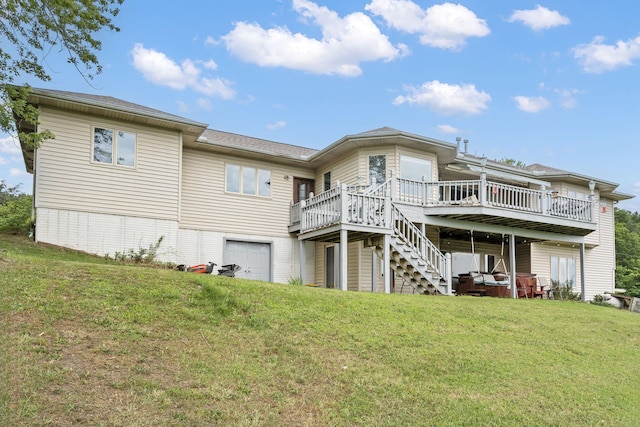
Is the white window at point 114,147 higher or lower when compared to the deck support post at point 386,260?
higher

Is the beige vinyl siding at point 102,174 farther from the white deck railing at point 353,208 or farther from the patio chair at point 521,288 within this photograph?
the patio chair at point 521,288

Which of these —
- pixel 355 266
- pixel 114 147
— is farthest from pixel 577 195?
pixel 114 147

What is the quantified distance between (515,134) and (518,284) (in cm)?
651

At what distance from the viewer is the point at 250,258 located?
61.6ft

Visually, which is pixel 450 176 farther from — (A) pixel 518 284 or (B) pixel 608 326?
(B) pixel 608 326

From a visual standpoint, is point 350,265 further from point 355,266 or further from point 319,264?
point 319,264

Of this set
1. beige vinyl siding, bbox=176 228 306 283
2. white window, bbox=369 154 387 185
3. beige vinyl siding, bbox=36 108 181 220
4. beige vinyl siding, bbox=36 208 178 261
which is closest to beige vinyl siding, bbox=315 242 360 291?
beige vinyl siding, bbox=176 228 306 283

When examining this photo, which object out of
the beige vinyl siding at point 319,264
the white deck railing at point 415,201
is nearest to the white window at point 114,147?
the white deck railing at point 415,201

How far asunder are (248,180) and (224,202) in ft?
4.11

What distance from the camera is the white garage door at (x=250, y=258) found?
1848 centimetres

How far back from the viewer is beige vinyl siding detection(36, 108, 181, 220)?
15.1m

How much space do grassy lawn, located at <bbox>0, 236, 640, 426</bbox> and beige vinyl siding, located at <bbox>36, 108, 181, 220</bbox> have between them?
6.24 m

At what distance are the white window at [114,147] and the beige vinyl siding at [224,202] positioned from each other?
2.14 m

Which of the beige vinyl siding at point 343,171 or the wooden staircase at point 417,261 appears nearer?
the wooden staircase at point 417,261
